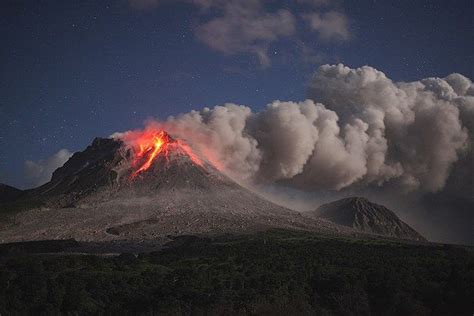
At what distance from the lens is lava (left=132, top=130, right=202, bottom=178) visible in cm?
17288

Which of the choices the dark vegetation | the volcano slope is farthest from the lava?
the dark vegetation

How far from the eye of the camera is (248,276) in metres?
68.2

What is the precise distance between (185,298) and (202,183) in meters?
101

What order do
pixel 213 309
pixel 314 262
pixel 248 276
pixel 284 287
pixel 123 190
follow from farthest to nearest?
pixel 123 190 → pixel 314 262 → pixel 248 276 → pixel 284 287 → pixel 213 309

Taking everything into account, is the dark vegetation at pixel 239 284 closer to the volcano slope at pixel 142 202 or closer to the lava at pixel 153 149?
the volcano slope at pixel 142 202

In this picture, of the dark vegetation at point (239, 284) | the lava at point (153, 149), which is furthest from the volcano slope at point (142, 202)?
the dark vegetation at point (239, 284)

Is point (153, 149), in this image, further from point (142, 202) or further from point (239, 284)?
point (239, 284)

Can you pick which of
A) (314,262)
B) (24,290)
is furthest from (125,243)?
(24,290)

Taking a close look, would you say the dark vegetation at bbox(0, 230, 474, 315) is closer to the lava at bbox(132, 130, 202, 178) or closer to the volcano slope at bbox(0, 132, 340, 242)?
the volcano slope at bbox(0, 132, 340, 242)

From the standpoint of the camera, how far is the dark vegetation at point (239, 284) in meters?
53.7

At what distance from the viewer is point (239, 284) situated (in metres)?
62.7

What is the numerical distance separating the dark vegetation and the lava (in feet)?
288

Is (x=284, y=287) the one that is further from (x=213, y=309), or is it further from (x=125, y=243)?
(x=125, y=243)

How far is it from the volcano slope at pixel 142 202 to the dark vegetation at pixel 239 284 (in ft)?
102
